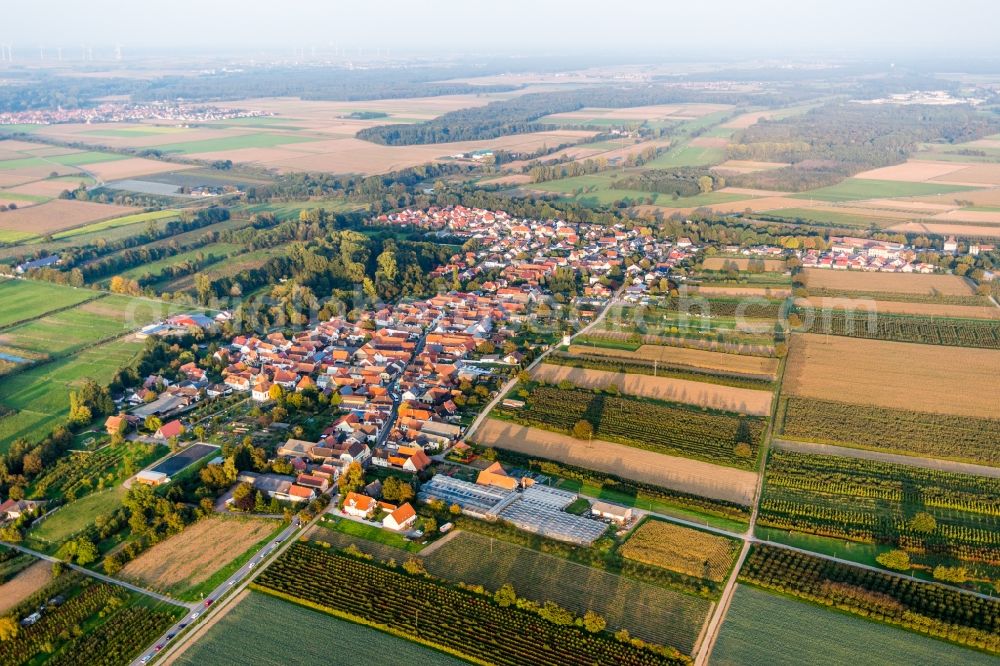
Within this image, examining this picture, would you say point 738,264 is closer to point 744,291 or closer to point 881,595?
point 744,291

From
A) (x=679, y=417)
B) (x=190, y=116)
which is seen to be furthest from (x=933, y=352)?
(x=190, y=116)

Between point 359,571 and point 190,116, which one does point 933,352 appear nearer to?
point 359,571

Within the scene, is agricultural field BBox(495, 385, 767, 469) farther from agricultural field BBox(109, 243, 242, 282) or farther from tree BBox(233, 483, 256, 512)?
agricultural field BBox(109, 243, 242, 282)

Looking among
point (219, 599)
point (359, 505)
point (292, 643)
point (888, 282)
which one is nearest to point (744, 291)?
point (888, 282)

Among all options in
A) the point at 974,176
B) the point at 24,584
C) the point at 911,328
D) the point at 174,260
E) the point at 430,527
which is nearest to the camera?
the point at 24,584

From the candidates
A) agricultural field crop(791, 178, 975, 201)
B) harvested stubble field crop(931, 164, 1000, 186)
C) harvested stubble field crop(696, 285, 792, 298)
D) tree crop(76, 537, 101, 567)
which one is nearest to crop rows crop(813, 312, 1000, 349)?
harvested stubble field crop(696, 285, 792, 298)

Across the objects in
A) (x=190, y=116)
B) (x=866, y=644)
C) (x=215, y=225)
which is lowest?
(x=866, y=644)
